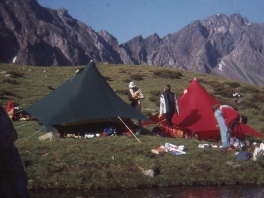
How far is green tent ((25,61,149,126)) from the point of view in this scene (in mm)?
18109

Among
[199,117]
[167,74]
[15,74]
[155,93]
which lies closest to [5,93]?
[15,74]

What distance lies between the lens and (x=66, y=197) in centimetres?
1185

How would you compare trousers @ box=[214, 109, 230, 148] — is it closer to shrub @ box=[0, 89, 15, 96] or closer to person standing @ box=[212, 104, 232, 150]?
person standing @ box=[212, 104, 232, 150]

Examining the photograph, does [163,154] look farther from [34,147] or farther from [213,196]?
[34,147]

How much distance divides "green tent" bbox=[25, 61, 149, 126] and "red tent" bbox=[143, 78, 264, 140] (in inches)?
86.5

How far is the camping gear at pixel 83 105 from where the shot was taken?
18111 millimetres

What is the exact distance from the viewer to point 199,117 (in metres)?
20.4

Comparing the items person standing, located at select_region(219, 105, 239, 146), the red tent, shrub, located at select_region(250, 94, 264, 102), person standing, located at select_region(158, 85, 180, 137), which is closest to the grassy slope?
person standing, located at select_region(219, 105, 239, 146)

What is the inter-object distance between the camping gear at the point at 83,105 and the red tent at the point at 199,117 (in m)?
2.21

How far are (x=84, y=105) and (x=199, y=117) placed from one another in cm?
520

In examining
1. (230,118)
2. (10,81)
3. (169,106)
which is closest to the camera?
(230,118)

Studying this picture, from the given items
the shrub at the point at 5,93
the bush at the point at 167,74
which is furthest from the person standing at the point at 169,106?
A: the bush at the point at 167,74

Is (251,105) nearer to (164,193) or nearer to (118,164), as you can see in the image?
(118,164)

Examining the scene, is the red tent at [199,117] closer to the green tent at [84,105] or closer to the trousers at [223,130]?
the trousers at [223,130]
